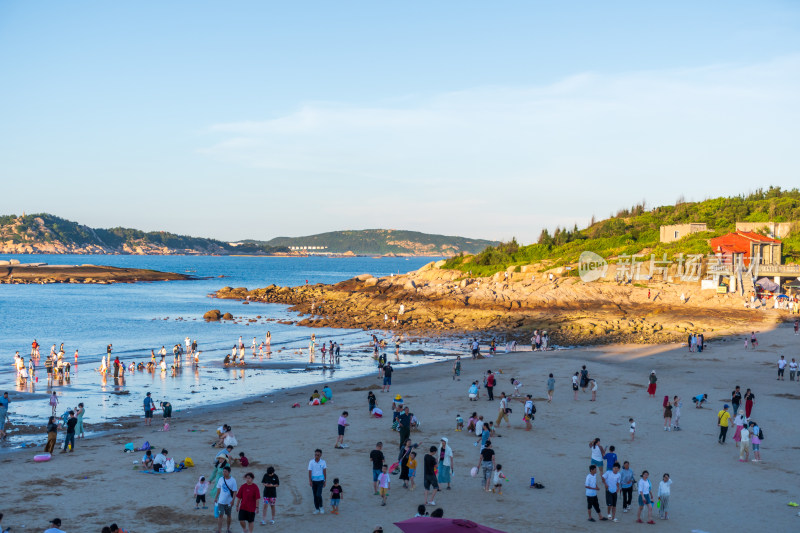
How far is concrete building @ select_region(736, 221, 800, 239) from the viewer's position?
7212cm

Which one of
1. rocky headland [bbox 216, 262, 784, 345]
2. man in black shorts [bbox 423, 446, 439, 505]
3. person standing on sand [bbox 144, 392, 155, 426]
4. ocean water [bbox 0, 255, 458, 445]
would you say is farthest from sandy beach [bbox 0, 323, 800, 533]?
rocky headland [bbox 216, 262, 784, 345]

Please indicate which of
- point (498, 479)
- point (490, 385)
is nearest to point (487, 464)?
point (498, 479)

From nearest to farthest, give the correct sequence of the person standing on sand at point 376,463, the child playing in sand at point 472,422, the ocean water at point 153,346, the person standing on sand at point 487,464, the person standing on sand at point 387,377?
the person standing on sand at point 376,463 → the person standing on sand at point 487,464 → the child playing in sand at point 472,422 → the person standing on sand at point 387,377 → the ocean water at point 153,346

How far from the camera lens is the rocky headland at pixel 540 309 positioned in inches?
1816

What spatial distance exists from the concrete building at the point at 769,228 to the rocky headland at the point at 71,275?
10098 centimetres

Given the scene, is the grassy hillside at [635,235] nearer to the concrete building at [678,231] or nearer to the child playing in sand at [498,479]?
the concrete building at [678,231]

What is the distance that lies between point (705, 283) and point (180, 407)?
4842cm

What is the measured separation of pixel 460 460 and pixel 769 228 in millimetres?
68917

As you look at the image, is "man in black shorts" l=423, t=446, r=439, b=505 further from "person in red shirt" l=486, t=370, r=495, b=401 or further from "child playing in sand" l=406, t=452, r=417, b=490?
"person in red shirt" l=486, t=370, r=495, b=401

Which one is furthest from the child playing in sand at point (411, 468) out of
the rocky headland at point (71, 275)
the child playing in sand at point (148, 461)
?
the rocky headland at point (71, 275)

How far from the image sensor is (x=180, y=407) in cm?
2638

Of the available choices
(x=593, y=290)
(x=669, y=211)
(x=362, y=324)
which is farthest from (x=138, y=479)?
(x=669, y=211)

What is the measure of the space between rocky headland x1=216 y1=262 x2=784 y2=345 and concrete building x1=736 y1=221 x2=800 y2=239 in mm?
19557

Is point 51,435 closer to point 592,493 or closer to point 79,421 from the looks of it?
point 79,421
